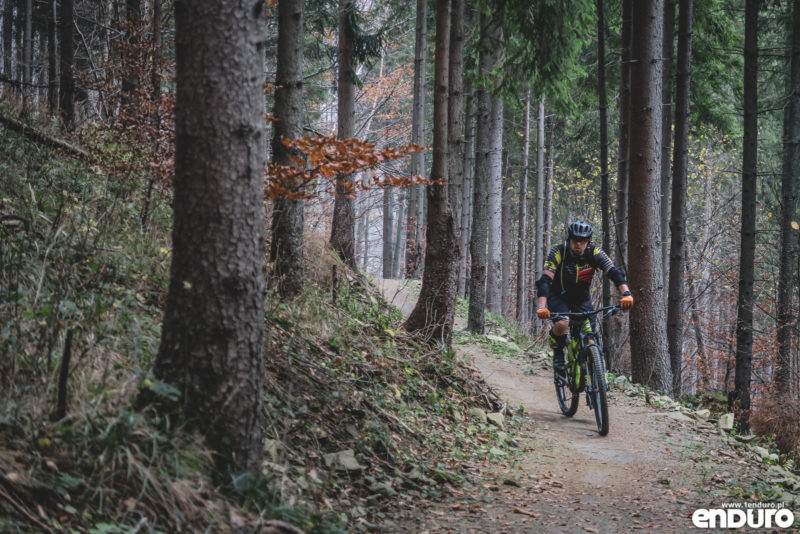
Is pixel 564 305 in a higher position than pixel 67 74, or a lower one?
lower

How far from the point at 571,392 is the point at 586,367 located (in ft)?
2.98

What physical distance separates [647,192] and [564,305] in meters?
3.50

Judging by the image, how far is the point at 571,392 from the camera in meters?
8.23

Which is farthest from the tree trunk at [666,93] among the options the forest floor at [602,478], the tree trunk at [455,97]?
the forest floor at [602,478]

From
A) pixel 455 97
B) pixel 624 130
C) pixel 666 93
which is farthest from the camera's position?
pixel 666 93

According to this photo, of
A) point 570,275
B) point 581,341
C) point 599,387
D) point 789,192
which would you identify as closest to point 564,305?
point 570,275

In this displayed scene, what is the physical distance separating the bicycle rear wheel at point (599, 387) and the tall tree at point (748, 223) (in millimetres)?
5761

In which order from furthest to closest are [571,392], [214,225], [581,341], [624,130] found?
[624,130], [571,392], [581,341], [214,225]

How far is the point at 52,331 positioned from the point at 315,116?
83.4 ft

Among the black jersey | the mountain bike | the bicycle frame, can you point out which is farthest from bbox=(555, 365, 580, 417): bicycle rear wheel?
the black jersey

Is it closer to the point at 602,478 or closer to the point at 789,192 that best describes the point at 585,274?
the point at 602,478

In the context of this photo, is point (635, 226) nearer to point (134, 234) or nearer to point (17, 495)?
point (134, 234)

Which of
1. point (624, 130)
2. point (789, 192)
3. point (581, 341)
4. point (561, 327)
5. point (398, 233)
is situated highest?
point (624, 130)

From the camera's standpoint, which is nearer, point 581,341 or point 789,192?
point 581,341
